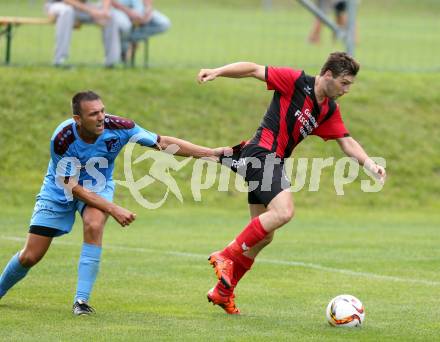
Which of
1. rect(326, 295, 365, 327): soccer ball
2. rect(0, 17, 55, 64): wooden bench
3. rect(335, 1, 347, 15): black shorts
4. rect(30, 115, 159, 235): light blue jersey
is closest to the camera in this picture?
rect(326, 295, 365, 327): soccer ball

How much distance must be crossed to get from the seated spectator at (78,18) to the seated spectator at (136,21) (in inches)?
10.0

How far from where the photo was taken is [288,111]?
9266mm

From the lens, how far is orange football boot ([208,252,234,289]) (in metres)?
8.91

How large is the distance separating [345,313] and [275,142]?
166 centimetres

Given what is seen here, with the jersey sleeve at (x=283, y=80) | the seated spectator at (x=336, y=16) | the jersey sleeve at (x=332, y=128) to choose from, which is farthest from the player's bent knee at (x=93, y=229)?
the seated spectator at (x=336, y=16)

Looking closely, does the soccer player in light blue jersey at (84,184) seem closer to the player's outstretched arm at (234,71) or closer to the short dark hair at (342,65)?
the player's outstretched arm at (234,71)

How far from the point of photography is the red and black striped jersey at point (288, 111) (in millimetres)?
9234

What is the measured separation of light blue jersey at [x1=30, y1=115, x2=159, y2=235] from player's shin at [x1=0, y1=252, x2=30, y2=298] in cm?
38

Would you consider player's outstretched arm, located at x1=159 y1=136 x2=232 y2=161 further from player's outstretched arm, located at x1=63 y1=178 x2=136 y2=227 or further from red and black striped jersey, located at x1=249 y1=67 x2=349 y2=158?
player's outstretched arm, located at x1=63 y1=178 x2=136 y2=227

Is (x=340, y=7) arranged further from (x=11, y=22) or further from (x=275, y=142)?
(x=275, y=142)

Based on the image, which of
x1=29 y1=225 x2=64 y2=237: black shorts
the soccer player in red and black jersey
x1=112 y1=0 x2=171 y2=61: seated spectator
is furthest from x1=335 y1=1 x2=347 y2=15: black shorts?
x1=29 y1=225 x2=64 y2=237: black shorts

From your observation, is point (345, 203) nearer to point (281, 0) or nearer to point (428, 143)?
point (428, 143)

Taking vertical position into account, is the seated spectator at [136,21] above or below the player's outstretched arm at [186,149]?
below

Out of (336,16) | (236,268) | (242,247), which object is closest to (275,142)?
(242,247)
